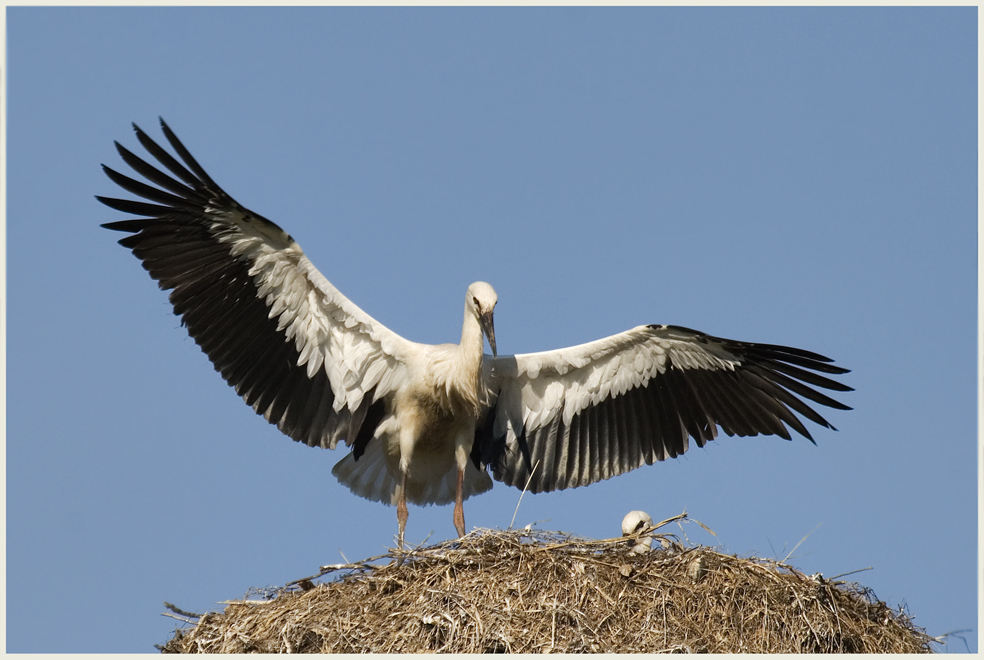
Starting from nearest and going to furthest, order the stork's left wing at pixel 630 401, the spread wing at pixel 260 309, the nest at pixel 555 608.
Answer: the nest at pixel 555 608, the spread wing at pixel 260 309, the stork's left wing at pixel 630 401

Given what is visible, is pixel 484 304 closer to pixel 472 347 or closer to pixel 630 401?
pixel 472 347

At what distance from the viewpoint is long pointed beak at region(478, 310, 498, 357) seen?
6.83m

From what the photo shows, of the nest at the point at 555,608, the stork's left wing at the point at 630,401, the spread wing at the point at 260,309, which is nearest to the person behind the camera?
the nest at the point at 555,608

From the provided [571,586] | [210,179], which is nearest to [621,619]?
[571,586]

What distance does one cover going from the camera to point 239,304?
696 centimetres

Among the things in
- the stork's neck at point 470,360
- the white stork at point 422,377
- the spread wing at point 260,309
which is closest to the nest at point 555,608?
the white stork at point 422,377

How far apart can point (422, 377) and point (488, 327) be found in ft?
1.66

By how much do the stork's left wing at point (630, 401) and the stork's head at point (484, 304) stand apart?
0.47m

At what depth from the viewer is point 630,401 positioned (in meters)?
7.54

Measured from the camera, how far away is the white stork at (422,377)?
682 centimetres

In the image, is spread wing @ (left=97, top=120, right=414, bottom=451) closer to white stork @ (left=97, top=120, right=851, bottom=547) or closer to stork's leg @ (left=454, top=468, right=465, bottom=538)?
white stork @ (left=97, top=120, right=851, bottom=547)

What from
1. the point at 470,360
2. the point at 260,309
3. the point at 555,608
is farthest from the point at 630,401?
the point at 260,309

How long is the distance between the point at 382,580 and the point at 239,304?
185 centimetres

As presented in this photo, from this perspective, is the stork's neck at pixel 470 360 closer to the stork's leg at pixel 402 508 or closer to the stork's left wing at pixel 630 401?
the stork's left wing at pixel 630 401
